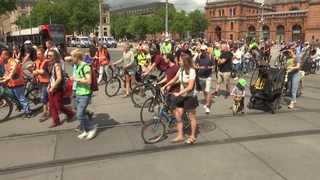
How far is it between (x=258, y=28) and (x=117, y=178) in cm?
9116

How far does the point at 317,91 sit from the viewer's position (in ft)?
39.2

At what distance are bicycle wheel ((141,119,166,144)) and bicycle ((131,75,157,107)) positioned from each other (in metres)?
2.44

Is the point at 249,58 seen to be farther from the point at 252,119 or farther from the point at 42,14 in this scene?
the point at 42,14

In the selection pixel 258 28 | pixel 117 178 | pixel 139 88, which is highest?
pixel 258 28

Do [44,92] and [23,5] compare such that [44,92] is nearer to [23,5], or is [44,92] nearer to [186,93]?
[186,93]

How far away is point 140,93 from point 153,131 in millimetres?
3005

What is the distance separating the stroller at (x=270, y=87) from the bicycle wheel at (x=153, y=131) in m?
3.55

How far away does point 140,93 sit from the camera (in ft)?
29.4

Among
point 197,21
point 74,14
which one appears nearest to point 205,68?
point 74,14

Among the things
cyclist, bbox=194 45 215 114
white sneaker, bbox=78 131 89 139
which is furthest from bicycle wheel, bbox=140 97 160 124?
cyclist, bbox=194 45 215 114

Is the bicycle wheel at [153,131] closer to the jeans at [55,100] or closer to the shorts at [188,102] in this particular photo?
the shorts at [188,102]

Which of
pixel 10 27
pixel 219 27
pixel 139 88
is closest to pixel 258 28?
pixel 219 27

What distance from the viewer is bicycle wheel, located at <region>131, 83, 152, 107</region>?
8664 mm

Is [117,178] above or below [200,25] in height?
below
